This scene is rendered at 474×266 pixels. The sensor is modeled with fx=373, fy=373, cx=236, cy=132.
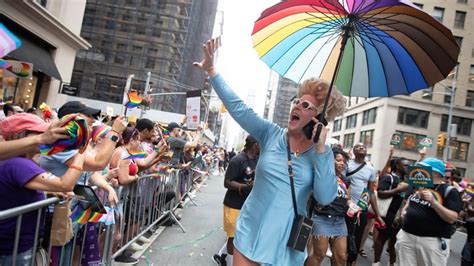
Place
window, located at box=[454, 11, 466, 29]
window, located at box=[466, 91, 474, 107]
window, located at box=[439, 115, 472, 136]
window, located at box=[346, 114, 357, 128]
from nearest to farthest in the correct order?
window, located at box=[466, 91, 474, 107] < window, located at box=[439, 115, 472, 136] < window, located at box=[454, 11, 466, 29] < window, located at box=[346, 114, 357, 128]

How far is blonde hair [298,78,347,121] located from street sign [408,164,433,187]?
2.58m

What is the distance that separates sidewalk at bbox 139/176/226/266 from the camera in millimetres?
5918

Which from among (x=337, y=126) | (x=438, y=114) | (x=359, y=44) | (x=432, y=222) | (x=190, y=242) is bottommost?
(x=190, y=242)

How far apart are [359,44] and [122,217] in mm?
3618

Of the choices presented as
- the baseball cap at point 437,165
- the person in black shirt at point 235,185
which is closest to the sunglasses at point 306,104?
the person in black shirt at point 235,185

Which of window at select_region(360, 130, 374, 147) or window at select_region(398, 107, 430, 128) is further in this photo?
window at select_region(360, 130, 374, 147)

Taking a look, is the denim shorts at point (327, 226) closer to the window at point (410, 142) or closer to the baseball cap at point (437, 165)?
the baseball cap at point (437, 165)

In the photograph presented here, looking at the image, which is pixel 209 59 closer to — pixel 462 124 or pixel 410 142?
pixel 410 142

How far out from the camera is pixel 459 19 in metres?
43.1

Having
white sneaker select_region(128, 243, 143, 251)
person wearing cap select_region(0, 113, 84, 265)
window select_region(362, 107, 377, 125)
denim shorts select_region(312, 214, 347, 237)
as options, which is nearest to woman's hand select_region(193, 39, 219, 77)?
person wearing cap select_region(0, 113, 84, 265)

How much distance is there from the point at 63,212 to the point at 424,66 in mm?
3151

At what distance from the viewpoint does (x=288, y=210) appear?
2424 millimetres

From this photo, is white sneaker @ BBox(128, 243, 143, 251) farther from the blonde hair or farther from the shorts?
the blonde hair

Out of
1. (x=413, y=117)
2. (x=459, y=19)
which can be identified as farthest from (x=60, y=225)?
(x=459, y=19)
